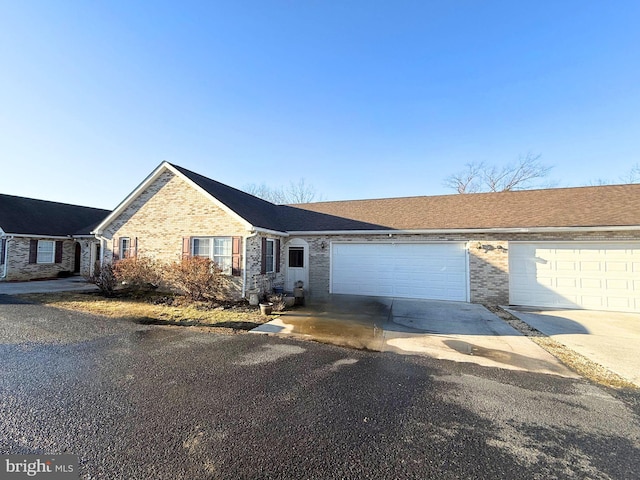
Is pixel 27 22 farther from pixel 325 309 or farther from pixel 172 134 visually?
pixel 325 309

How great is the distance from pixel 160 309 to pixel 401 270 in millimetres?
9725

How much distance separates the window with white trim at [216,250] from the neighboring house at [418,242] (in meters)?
0.05

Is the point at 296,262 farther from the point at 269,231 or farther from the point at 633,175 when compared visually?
the point at 633,175

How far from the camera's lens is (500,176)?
27156mm

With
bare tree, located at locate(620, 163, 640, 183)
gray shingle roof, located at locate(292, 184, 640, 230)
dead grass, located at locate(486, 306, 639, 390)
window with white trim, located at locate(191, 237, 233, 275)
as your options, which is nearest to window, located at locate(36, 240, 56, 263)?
window with white trim, located at locate(191, 237, 233, 275)

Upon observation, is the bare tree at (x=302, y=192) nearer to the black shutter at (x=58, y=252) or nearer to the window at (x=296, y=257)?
the window at (x=296, y=257)

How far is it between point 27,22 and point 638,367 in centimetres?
1736

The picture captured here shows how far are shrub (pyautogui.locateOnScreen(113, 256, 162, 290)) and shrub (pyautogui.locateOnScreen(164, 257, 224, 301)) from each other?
1.44m

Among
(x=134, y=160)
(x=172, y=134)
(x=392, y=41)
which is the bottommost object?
(x=134, y=160)

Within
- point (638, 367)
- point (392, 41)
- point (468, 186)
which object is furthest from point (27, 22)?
point (468, 186)

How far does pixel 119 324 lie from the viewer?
774 cm

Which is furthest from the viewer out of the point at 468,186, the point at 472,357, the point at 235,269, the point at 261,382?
the point at 468,186

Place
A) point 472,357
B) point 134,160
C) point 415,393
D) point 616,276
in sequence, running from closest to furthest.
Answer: point 415,393 → point 472,357 → point 616,276 → point 134,160

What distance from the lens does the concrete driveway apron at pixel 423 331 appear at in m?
5.65
